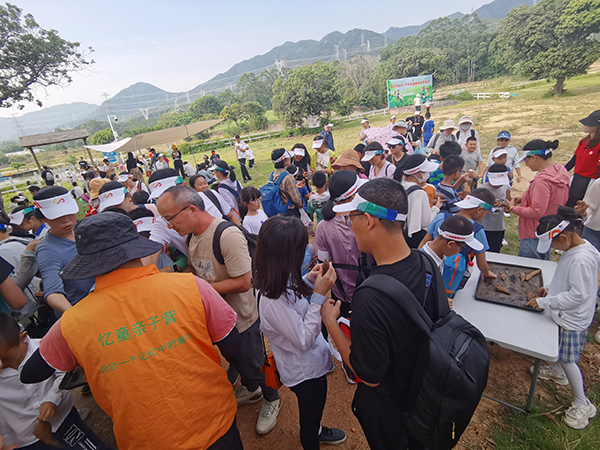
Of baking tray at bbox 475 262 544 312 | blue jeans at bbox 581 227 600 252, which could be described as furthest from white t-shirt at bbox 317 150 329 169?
blue jeans at bbox 581 227 600 252

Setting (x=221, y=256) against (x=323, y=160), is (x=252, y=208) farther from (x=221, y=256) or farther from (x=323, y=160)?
(x=323, y=160)

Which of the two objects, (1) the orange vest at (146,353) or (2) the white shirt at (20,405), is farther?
(2) the white shirt at (20,405)

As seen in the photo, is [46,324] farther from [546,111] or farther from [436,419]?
[546,111]

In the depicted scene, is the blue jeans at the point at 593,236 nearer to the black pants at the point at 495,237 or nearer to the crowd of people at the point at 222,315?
the black pants at the point at 495,237

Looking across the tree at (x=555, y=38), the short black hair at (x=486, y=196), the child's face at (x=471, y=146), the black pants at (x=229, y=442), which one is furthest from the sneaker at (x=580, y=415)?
the tree at (x=555, y=38)

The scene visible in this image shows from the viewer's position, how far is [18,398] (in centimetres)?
182

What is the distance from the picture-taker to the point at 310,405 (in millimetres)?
2098

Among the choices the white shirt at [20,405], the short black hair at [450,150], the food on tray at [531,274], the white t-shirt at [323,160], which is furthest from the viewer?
the white t-shirt at [323,160]

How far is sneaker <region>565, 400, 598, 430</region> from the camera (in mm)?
2512

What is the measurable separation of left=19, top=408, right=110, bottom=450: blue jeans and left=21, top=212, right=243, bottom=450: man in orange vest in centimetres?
87

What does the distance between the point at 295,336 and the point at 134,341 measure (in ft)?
3.01

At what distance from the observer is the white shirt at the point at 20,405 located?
1786 mm

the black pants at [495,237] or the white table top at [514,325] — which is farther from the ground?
the white table top at [514,325]

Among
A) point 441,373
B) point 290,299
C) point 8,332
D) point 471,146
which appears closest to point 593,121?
point 471,146
